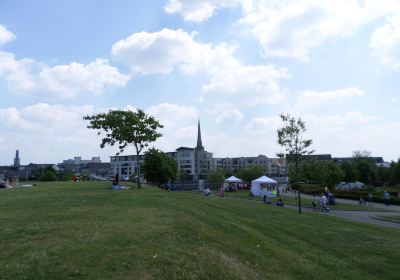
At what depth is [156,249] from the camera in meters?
8.43

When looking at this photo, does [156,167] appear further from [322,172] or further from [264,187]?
[322,172]

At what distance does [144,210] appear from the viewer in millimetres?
13461

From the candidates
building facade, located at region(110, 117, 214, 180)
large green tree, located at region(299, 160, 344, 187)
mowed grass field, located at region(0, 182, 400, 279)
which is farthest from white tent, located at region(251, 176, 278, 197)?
building facade, located at region(110, 117, 214, 180)

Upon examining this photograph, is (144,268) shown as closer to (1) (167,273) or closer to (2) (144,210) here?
(1) (167,273)

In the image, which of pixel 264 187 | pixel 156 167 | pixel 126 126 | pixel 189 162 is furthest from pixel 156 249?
pixel 189 162

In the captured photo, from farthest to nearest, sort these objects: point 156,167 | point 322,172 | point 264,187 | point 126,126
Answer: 1. point 156,167
2. point 322,172
3. point 264,187
4. point 126,126

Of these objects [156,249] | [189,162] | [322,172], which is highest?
[189,162]

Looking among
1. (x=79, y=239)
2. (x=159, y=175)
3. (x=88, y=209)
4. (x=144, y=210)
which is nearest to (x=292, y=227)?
(x=144, y=210)

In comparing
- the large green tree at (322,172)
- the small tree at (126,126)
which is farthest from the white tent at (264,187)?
the small tree at (126,126)

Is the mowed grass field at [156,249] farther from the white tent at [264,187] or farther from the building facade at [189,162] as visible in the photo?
the building facade at [189,162]

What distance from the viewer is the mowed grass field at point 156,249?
7324 mm

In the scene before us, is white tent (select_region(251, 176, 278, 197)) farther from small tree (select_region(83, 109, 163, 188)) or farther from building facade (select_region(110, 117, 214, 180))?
building facade (select_region(110, 117, 214, 180))

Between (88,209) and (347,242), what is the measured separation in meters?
9.76

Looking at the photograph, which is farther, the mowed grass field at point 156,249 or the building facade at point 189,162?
the building facade at point 189,162
